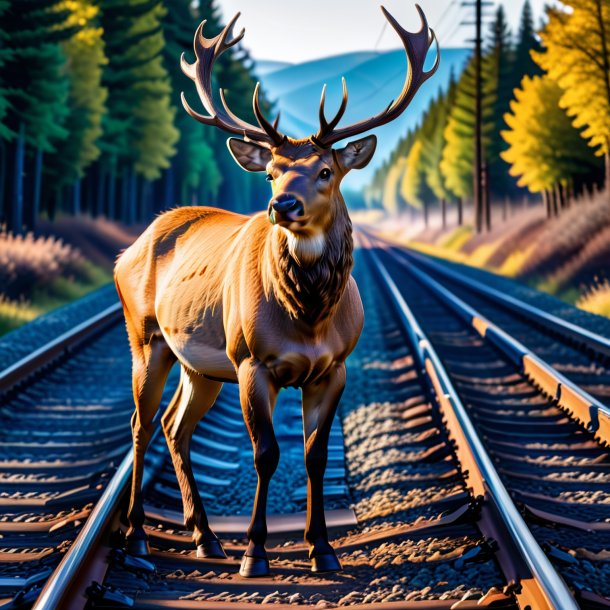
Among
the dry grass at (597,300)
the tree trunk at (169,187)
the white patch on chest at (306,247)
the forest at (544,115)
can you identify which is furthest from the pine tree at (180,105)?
the white patch on chest at (306,247)

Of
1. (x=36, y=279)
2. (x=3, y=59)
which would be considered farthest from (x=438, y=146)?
(x=36, y=279)

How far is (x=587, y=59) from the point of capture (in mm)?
25266

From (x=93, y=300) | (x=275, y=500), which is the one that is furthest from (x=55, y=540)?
(x=93, y=300)

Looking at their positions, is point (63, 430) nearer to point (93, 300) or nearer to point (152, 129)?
point (93, 300)

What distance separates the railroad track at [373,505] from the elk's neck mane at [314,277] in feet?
4.45

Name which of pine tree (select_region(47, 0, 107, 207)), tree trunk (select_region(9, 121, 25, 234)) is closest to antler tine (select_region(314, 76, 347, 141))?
tree trunk (select_region(9, 121, 25, 234))

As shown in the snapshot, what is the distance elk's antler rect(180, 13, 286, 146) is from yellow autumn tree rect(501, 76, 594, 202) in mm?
30970

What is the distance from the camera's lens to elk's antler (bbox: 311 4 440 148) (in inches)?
193

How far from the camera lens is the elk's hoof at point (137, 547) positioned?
5340 mm

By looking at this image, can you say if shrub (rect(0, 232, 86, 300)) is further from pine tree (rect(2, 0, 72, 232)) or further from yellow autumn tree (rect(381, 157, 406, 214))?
yellow autumn tree (rect(381, 157, 406, 214))

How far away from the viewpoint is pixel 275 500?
6848mm

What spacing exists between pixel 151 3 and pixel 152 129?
538 cm

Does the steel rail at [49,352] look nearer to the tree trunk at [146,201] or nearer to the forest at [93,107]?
the forest at [93,107]

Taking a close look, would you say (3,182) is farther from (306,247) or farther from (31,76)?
(306,247)
